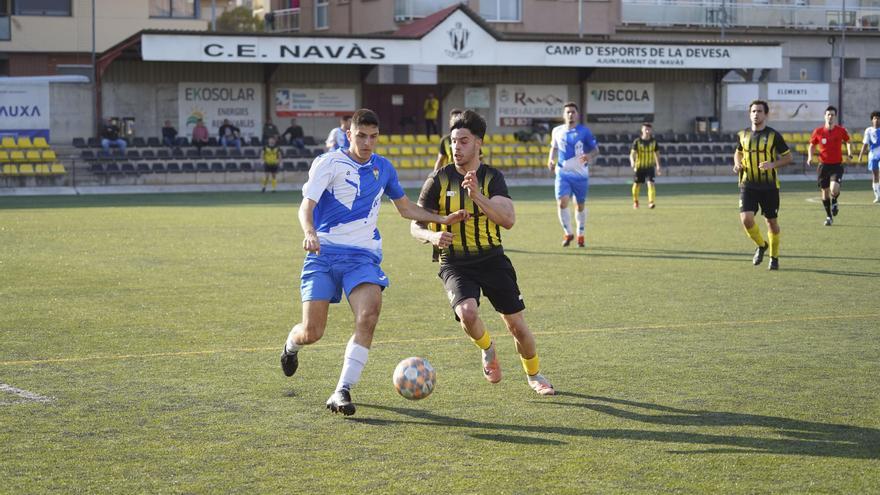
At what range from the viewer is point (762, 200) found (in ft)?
50.8

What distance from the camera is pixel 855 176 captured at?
42.1m

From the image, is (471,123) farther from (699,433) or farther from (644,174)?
(644,174)

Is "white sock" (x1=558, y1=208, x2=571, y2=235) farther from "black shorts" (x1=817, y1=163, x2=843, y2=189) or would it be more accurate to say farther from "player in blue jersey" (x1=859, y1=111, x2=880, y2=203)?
"player in blue jersey" (x1=859, y1=111, x2=880, y2=203)

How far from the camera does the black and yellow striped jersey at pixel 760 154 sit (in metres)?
15.3

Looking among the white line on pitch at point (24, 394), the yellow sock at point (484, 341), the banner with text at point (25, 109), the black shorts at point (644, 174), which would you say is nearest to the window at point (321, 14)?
the banner with text at point (25, 109)

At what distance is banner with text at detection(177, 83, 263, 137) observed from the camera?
40250 mm

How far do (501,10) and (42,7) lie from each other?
59.6 ft

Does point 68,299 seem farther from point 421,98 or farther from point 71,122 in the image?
point 421,98

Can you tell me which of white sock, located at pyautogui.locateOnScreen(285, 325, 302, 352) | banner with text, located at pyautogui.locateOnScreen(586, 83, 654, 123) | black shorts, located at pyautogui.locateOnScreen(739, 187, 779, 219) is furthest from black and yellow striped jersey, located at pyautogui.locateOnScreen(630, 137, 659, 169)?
white sock, located at pyautogui.locateOnScreen(285, 325, 302, 352)

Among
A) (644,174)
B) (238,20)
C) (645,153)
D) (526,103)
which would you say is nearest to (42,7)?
(526,103)

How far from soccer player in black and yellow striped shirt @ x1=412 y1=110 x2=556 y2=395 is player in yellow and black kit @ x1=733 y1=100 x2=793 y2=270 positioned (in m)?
8.02

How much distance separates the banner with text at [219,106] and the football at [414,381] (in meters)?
34.3

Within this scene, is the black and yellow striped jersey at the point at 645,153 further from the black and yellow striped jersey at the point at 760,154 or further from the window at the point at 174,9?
the window at the point at 174,9

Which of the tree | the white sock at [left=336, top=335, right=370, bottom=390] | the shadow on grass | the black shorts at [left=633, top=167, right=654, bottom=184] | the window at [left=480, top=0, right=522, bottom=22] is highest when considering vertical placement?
the tree
